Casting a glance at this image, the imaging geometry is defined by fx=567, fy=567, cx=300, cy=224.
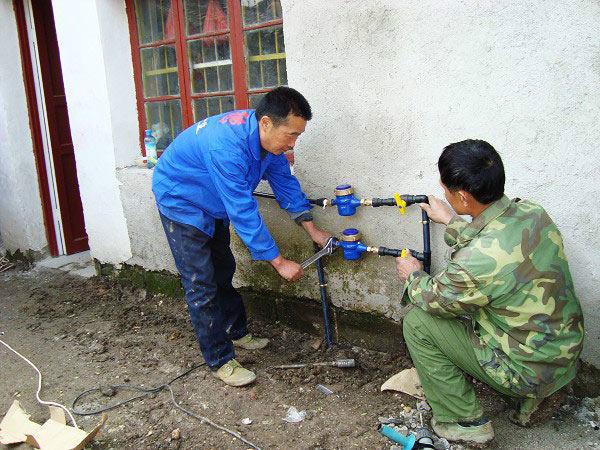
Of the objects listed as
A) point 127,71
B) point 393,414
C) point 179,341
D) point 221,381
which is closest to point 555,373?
point 393,414

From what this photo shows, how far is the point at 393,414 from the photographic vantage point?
10.4 feet

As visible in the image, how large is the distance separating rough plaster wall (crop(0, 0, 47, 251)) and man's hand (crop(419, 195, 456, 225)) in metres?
4.74

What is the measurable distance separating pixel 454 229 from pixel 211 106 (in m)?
2.53

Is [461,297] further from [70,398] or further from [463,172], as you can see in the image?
[70,398]

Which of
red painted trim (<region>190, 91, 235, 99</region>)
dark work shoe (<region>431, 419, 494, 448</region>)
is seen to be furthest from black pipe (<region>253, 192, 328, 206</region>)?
dark work shoe (<region>431, 419, 494, 448</region>)

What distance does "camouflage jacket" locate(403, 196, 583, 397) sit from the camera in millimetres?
2469

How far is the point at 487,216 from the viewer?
2566 mm

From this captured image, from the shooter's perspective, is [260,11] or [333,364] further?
[260,11]

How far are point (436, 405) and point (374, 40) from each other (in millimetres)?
2085

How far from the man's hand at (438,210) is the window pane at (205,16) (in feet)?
7.23

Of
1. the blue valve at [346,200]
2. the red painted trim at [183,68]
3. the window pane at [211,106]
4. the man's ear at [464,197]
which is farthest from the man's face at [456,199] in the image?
the red painted trim at [183,68]

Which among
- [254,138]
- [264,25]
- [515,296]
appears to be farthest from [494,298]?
[264,25]

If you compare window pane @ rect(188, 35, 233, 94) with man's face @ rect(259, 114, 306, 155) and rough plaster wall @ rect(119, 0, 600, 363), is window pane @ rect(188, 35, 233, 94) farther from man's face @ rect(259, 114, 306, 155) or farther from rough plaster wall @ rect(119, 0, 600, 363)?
man's face @ rect(259, 114, 306, 155)

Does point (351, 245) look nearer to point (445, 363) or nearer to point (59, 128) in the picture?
point (445, 363)
